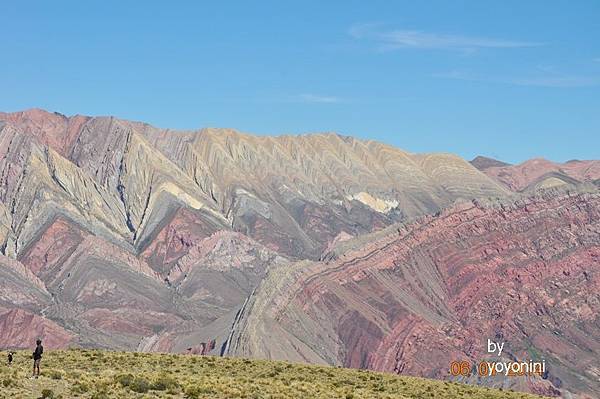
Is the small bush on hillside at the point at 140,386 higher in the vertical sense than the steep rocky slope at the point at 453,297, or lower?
lower

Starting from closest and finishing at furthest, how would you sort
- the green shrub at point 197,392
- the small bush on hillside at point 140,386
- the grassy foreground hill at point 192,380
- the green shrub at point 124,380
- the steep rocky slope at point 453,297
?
the grassy foreground hill at point 192,380, the green shrub at point 197,392, the small bush on hillside at point 140,386, the green shrub at point 124,380, the steep rocky slope at point 453,297

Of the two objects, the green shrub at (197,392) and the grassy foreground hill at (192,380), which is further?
the green shrub at (197,392)

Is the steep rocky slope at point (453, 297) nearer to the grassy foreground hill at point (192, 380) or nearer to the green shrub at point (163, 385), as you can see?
the grassy foreground hill at point (192, 380)

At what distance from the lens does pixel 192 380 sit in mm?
39406

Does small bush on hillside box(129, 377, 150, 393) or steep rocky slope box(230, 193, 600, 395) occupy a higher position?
steep rocky slope box(230, 193, 600, 395)

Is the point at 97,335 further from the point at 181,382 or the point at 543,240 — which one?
the point at 181,382

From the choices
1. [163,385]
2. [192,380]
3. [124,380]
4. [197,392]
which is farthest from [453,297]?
[197,392]

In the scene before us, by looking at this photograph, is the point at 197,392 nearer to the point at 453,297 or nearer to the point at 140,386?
the point at 140,386

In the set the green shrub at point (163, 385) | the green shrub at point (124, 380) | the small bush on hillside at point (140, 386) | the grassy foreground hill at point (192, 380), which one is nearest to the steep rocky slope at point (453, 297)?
the grassy foreground hill at point (192, 380)

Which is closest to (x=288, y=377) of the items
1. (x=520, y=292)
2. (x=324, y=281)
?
(x=324, y=281)

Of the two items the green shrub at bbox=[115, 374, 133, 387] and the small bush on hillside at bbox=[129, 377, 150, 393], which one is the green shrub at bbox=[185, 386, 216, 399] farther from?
the green shrub at bbox=[115, 374, 133, 387]

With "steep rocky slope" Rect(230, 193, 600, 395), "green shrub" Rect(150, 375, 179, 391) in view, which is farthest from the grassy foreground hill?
"steep rocky slope" Rect(230, 193, 600, 395)

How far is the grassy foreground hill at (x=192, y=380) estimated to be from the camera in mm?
34656

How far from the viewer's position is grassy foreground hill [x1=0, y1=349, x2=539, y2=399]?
34.7 metres
